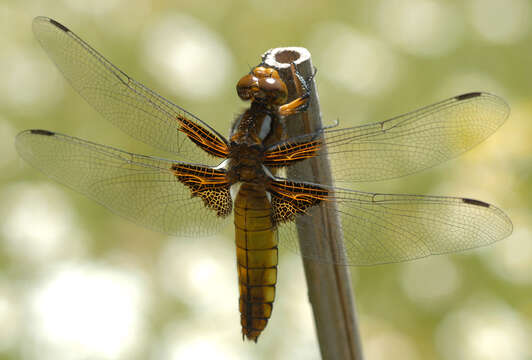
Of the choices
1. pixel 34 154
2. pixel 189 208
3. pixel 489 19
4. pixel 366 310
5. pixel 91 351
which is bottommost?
pixel 91 351

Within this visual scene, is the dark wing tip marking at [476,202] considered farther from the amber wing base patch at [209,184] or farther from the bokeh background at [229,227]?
the bokeh background at [229,227]

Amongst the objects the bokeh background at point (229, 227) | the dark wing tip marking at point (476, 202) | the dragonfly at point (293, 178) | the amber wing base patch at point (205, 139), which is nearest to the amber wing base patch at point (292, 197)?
the dragonfly at point (293, 178)

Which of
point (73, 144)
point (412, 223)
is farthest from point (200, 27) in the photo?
point (412, 223)

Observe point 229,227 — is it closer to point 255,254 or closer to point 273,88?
point 255,254

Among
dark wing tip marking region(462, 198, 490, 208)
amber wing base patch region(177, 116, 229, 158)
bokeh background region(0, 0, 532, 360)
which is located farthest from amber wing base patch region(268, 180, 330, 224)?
bokeh background region(0, 0, 532, 360)

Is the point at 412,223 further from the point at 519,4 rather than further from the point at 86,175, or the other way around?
the point at 519,4

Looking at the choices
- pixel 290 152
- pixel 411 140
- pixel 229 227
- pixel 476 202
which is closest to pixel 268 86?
pixel 290 152
